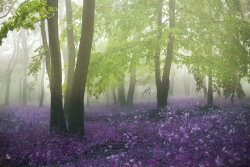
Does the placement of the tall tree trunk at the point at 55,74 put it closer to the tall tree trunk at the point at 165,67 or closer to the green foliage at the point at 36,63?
the green foliage at the point at 36,63

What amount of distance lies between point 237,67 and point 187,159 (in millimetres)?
6660

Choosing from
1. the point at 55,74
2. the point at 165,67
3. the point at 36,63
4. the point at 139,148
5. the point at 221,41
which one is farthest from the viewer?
the point at 165,67

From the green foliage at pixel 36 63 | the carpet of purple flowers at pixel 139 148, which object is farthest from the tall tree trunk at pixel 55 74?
the green foliage at pixel 36 63

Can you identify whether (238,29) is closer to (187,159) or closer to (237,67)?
(237,67)

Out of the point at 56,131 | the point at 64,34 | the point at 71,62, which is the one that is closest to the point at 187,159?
the point at 56,131

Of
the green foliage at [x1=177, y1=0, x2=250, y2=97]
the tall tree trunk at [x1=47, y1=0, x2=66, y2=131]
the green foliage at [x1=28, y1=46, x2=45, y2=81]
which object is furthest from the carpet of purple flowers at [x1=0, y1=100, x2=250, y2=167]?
the green foliage at [x1=28, y1=46, x2=45, y2=81]

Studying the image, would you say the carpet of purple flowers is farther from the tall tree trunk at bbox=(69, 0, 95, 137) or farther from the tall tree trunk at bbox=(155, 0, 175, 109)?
the tall tree trunk at bbox=(155, 0, 175, 109)

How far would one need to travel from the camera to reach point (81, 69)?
23.6 ft

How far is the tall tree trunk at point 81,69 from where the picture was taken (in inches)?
281

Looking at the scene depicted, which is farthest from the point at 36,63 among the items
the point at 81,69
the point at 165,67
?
the point at 165,67

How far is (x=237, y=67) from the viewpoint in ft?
30.5

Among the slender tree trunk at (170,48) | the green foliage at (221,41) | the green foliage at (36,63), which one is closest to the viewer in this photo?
the green foliage at (221,41)

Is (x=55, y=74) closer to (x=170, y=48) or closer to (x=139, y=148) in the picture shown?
(x=139, y=148)

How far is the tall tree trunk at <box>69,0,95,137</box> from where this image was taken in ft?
23.4
